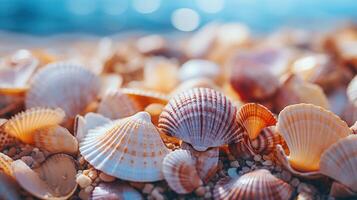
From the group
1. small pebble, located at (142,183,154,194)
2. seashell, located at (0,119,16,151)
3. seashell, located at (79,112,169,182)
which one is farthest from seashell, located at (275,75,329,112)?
seashell, located at (0,119,16,151)

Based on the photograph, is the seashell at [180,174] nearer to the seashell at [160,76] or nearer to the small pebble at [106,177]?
the small pebble at [106,177]

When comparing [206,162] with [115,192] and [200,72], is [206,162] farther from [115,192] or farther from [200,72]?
[200,72]

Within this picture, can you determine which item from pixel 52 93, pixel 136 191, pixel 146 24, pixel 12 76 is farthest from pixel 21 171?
pixel 146 24

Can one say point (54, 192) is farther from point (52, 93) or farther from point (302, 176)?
point (302, 176)

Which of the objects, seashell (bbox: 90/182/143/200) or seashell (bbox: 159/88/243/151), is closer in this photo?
seashell (bbox: 90/182/143/200)

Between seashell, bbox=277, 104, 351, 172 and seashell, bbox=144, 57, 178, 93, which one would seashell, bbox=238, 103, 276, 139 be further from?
seashell, bbox=144, 57, 178, 93

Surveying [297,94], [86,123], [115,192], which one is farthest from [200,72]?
[115,192]
